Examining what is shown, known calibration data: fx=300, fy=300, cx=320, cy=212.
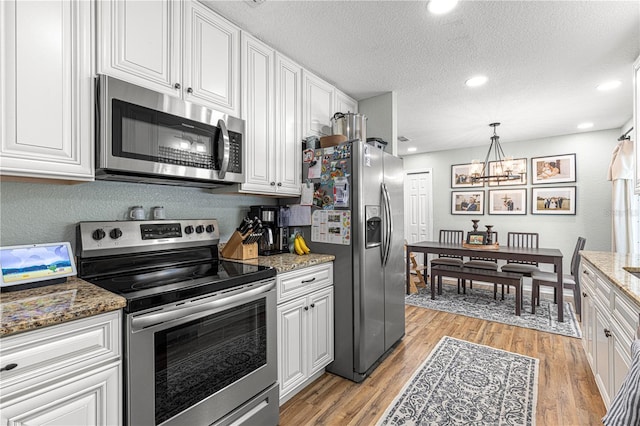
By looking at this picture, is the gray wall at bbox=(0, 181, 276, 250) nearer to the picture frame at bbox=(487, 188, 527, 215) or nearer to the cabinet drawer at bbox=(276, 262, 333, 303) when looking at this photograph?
the cabinet drawer at bbox=(276, 262, 333, 303)

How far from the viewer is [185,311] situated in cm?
134

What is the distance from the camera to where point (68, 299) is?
3.78ft

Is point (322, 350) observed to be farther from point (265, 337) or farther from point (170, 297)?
point (170, 297)

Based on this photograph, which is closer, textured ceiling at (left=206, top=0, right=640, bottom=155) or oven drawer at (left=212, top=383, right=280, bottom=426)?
oven drawer at (left=212, top=383, right=280, bottom=426)

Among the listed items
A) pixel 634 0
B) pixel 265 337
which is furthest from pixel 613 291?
pixel 265 337

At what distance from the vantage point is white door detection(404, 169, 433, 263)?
6219 millimetres

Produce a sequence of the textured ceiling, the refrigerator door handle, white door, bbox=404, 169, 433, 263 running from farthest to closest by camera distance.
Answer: white door, bbox=404, 169, 433, 263
the refrigerator door handle
the textured ceiling

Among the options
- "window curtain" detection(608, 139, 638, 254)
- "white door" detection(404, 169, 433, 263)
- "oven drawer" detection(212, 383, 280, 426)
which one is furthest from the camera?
"white door" detection(404, 169, 433, 263)

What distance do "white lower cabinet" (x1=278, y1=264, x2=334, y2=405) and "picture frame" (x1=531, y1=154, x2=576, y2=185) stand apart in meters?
4.62

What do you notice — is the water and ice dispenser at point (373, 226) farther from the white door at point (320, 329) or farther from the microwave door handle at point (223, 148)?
the microwave door handle at point (223, 148)

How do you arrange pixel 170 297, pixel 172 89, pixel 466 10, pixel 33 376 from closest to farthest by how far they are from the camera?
1. pixel 33 376
2. pixel 170 297
3. pixel 172 89
4. pixel 466 10

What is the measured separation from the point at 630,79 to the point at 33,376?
4553mm

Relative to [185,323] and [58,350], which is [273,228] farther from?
[58,350]

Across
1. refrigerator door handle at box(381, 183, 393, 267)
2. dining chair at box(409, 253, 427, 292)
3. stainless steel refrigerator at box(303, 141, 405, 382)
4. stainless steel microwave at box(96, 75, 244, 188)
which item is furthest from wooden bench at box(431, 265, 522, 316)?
stainless steel microwave at box(96, 75, 244, 188)
